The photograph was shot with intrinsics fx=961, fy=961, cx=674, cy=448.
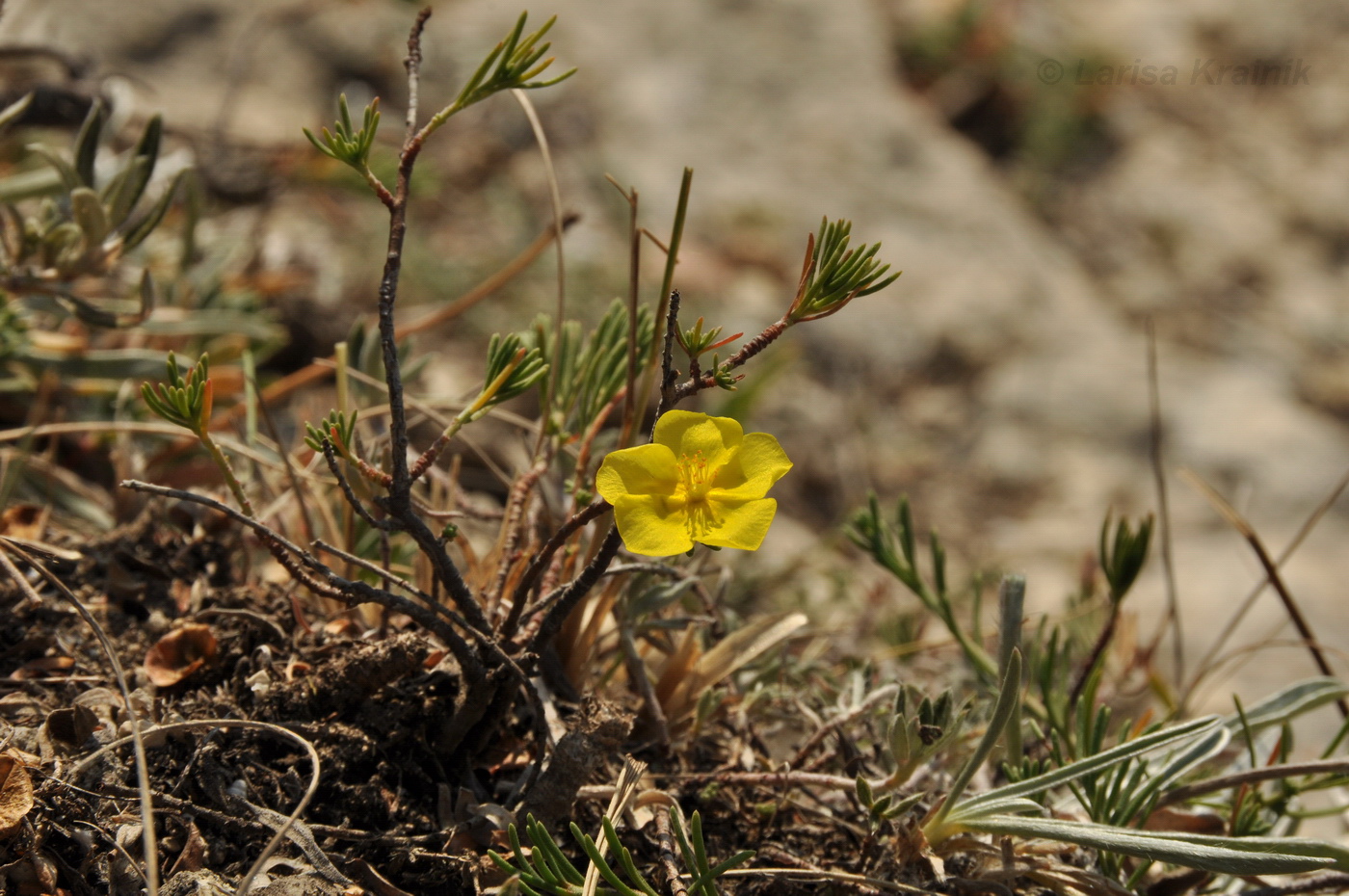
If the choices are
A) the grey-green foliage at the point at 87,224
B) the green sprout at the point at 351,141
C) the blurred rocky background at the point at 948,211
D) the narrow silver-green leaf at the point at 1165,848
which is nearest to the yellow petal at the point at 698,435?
the green sprout at the point at 351,141

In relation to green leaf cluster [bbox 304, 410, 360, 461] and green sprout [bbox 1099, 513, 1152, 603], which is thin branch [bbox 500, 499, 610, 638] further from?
green sprout [bbox 1099, 513, 1152, 603]

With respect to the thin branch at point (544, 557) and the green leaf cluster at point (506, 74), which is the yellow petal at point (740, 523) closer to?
the thin branch at point (544, 557)

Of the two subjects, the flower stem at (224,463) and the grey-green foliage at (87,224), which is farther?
the grey-green foliage at (87,224)

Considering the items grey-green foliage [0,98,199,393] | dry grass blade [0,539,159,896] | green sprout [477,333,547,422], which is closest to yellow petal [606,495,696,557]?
green sprout [477,333,547,422]

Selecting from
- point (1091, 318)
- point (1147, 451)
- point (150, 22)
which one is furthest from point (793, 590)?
point (150, 22)

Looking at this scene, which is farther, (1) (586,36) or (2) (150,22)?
(1) (586,36)

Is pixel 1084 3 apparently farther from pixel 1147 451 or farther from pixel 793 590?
pixel 793 590

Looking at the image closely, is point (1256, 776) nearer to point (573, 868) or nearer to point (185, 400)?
point (573, 868)
